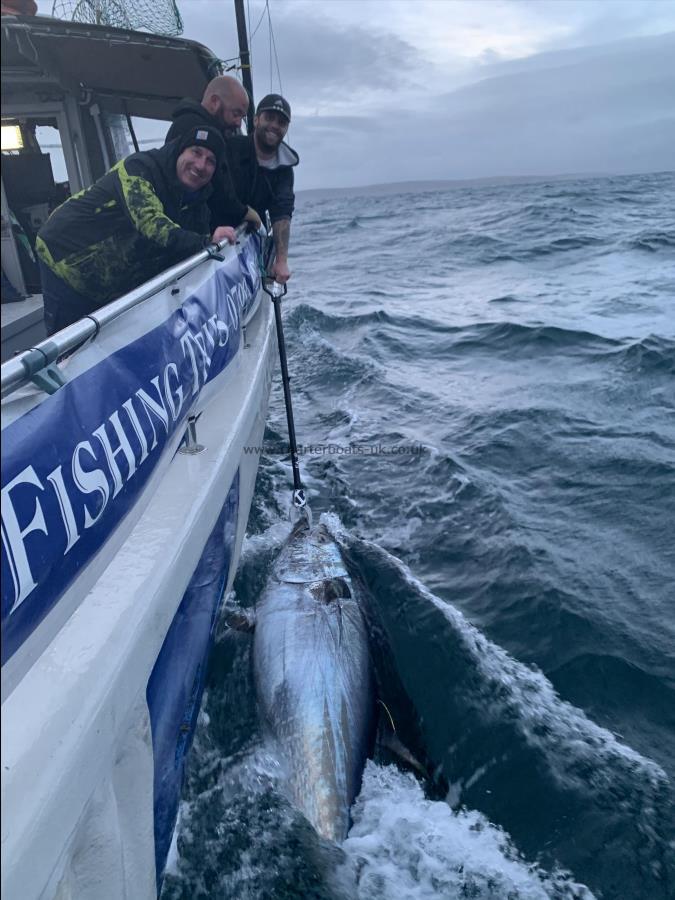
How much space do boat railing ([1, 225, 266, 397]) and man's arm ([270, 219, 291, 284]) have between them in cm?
280

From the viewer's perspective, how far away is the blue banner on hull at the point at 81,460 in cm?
146

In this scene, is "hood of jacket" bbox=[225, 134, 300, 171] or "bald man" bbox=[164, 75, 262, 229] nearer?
"bald man" bbox=[164, 75, 262, 229]

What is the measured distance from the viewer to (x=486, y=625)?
3691 mm

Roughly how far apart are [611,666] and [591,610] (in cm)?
46

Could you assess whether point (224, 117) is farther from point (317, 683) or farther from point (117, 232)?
point (317, 683)

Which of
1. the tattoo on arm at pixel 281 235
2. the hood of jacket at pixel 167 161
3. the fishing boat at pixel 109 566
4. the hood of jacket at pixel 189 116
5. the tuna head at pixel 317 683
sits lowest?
the tuna head at pixel 317 683

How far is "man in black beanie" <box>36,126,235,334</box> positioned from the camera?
309 cm

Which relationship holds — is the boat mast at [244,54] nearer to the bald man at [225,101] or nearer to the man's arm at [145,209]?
the bald man at [225,101]

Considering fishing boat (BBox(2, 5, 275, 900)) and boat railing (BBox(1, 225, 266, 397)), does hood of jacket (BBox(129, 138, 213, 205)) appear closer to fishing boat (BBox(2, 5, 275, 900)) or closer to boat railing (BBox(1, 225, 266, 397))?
fishing boat (BBox(2, 5, 275, 900))

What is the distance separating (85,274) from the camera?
3152mm

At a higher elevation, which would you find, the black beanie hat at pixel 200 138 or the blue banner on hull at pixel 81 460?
the black beanie hat at pixel 200 138

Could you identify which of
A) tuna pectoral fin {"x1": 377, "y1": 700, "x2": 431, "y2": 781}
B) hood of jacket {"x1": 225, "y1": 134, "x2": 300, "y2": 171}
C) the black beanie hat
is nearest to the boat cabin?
hood of jacket {"x1": 225, "y1": 134, "x2": 300, "y2": 171}

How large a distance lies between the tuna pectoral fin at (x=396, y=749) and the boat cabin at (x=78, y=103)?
9.67 ft

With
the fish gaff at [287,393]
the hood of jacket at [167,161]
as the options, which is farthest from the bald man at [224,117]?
the fish gaff at [287,393]
